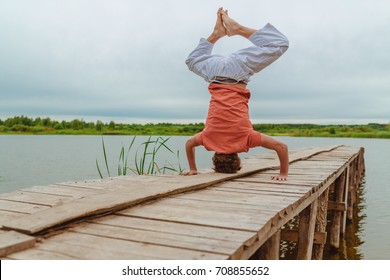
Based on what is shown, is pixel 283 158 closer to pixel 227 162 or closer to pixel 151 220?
pixel 227 162

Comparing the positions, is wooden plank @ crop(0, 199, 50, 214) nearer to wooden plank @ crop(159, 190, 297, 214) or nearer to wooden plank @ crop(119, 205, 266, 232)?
wooden plank @ crop(119, 205, 266, 232)

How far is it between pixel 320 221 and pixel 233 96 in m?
2.79

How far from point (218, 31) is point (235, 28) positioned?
248 mm

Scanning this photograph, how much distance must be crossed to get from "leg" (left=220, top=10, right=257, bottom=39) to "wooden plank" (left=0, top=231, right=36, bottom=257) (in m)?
3.52

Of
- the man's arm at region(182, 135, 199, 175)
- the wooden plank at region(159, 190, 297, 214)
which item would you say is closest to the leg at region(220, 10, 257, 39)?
the man's arm at region(182, 135, 199, 175)

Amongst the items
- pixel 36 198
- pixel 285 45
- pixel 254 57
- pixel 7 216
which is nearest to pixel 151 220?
→ pixel 7 216

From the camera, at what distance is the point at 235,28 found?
4879 mm

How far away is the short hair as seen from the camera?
4.96 metres

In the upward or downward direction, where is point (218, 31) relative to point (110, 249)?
upward

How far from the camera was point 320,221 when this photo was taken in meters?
6.31

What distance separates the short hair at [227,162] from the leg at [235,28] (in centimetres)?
143

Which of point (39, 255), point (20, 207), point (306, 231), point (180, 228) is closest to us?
point (39, 255)

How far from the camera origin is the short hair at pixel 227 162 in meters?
4.96
